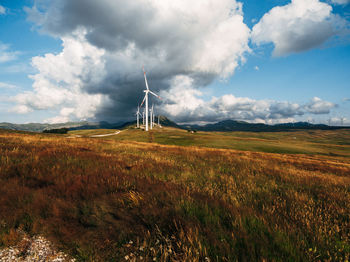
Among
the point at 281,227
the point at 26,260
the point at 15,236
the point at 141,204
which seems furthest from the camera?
the point at 141,204

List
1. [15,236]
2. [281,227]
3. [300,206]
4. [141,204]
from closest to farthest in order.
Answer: [15,236]
[281,227]
[141,204]
[300,206]

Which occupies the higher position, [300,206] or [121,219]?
[121,219]

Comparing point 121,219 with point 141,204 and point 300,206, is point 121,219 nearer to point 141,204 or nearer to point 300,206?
point 141,204

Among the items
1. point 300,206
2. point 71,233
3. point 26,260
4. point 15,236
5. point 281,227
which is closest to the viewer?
point 26,260

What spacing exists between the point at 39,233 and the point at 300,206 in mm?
6461

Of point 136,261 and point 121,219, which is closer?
point 136,261

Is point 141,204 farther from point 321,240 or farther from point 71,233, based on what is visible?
point 321,240

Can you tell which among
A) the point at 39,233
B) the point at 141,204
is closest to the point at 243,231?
the point at 141,204

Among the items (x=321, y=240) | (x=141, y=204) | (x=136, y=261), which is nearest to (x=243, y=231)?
(x=321, y=240)

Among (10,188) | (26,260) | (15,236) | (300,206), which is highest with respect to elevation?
(10,188)

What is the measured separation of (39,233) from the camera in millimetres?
2947

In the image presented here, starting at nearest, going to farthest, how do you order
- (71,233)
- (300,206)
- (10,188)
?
(71,233) < (10,188) < (300,206)

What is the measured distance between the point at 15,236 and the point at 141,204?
7.42 ft

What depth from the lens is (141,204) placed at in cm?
383
